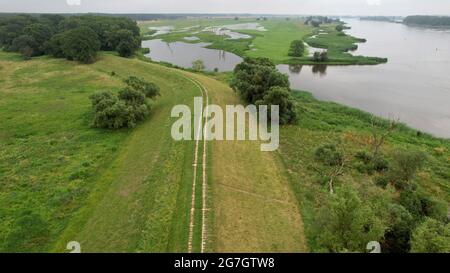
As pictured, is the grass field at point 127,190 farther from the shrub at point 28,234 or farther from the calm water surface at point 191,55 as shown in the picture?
the calm water surface at point 191,55

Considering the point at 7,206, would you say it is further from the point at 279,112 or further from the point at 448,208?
the point at 448,208

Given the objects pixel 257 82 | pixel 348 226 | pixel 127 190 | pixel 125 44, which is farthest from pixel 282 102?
pixel 125 44

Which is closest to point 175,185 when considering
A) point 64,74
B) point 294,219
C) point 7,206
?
point 294,219

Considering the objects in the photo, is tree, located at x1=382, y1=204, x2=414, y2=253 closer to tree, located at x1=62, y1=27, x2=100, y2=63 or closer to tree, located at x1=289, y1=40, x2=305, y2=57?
tree, located at x1=62, y1=27, x2=100, y2=63

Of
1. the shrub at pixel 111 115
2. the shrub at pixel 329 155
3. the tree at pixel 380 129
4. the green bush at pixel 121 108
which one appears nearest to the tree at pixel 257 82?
the tree at pixel 380 129

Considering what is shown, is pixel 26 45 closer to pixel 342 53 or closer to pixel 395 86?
pixel 395 86

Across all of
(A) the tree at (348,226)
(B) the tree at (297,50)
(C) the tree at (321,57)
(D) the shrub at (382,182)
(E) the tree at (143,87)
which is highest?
(B) the tree at (297,50)
